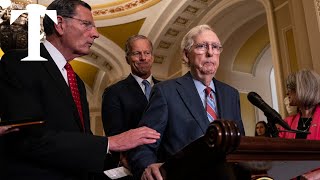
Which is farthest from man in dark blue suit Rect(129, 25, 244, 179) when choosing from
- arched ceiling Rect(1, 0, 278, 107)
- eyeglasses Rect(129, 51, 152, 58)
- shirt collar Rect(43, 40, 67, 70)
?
arched ceiling Rect(1, 0, 278, 107)

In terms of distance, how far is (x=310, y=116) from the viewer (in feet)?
8.71

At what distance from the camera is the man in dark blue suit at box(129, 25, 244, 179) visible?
1.70 meters

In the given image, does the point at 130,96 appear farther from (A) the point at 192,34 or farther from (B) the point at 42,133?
(B) the point at 42,133

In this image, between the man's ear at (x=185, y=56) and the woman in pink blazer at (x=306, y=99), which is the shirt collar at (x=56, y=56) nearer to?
the man's ear at (x=185, y=56)

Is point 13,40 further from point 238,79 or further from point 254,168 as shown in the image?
point 238,79

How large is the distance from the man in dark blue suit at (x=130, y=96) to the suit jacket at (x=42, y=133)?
2.60 ft

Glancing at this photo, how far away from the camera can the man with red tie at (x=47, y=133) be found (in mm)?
1444

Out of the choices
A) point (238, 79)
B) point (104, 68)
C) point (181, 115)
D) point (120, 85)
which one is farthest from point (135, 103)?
point (104, 68)

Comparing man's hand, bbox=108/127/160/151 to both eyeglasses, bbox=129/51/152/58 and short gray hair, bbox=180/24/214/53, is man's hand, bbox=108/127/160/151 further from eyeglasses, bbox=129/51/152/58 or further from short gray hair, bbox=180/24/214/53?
eyeglasses, bbox=129/51/152/58

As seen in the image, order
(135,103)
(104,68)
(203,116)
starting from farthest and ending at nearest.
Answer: (104,68)
(135,103)
(203,116)

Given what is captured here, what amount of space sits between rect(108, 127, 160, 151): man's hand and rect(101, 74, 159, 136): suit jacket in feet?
3.08

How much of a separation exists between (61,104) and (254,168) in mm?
920

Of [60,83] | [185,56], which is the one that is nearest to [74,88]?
[60,83]

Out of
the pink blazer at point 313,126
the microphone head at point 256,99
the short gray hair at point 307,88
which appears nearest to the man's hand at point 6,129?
the microphone head at point 256,99
